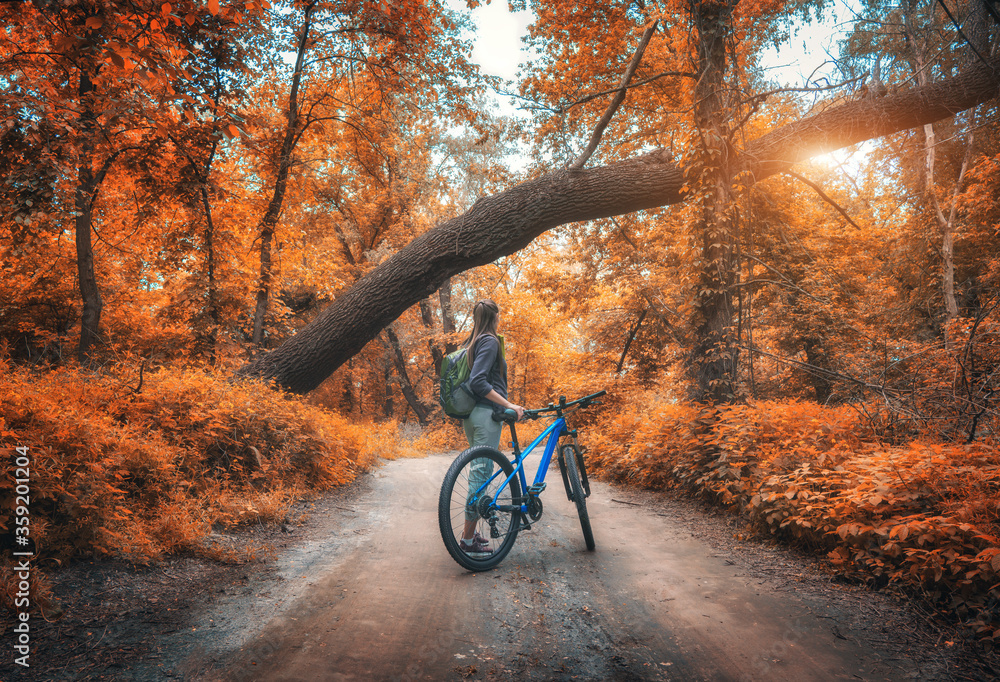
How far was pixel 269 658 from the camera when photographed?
2152mm

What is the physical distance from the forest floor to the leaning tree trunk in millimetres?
3961

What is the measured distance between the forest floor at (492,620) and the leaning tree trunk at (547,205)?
396 centimetres

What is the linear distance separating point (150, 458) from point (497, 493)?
2772mm

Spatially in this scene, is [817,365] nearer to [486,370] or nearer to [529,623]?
[486,370]

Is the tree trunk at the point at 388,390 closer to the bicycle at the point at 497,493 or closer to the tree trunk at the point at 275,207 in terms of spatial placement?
the tree trunk at the point at 275,207

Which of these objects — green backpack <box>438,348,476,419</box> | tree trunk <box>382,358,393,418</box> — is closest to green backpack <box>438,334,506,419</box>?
green backpack <box>438,348,476,419</box>

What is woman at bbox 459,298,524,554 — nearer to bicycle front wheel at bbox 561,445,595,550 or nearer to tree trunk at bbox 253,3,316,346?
bicycle front wheel at bbox 561,445,595,550

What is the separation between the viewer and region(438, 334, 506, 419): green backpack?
3.74 m

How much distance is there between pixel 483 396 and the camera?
3.61 metres

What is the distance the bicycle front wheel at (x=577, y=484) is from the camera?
12.5ft

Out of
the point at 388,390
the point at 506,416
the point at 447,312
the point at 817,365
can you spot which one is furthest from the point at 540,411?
the point at 388,390

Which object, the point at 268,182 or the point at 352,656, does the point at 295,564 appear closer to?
the point at 352,656

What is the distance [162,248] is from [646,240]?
32.6 feet

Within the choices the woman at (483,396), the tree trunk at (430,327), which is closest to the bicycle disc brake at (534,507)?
the woman at (483,396)
